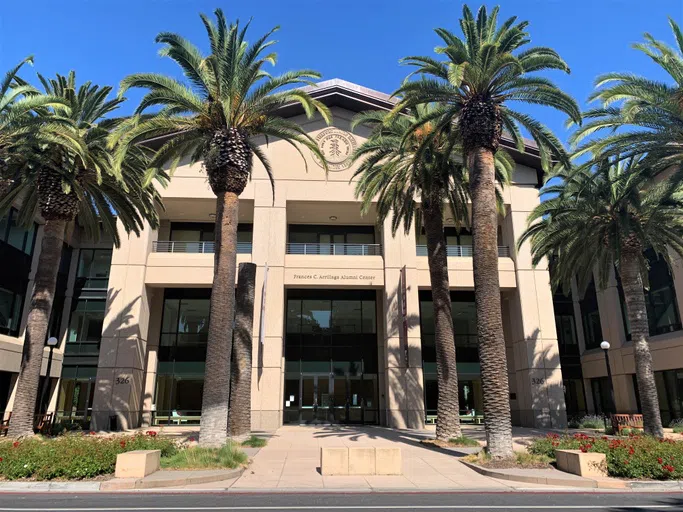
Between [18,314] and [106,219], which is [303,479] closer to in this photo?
[106,219]

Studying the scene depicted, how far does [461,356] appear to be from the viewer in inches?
1177

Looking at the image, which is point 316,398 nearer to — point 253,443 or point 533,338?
point 253,443

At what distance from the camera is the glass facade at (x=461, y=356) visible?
29281mm

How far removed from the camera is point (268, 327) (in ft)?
83.4

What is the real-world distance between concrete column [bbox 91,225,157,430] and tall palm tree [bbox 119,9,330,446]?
1085 cm

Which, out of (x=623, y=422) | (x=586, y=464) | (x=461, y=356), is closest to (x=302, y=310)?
(x=461, y=356)

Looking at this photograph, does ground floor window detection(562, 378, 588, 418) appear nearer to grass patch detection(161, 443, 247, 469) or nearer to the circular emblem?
the circular emblem

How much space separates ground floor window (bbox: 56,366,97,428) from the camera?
2870 centimetres

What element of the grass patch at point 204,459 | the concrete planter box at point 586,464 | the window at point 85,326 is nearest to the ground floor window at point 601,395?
the concrete planter box at point 586,464

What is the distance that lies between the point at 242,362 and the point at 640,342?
16.1m

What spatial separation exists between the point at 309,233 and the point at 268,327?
26.5 feet

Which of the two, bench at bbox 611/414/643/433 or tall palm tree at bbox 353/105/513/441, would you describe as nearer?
tall palm tree at bbox 353/105/513/441

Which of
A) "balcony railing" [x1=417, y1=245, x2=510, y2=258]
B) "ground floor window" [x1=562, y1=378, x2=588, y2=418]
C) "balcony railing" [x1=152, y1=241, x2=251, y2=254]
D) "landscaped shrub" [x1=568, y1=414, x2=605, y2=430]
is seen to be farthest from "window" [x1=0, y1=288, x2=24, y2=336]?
"ground floor window" [x1=562, y1=378, x2=588, y2=418]

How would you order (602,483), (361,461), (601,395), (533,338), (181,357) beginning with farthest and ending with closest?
(601,395) < (181,357) < (533,338) < (361,461) < (602,483)
